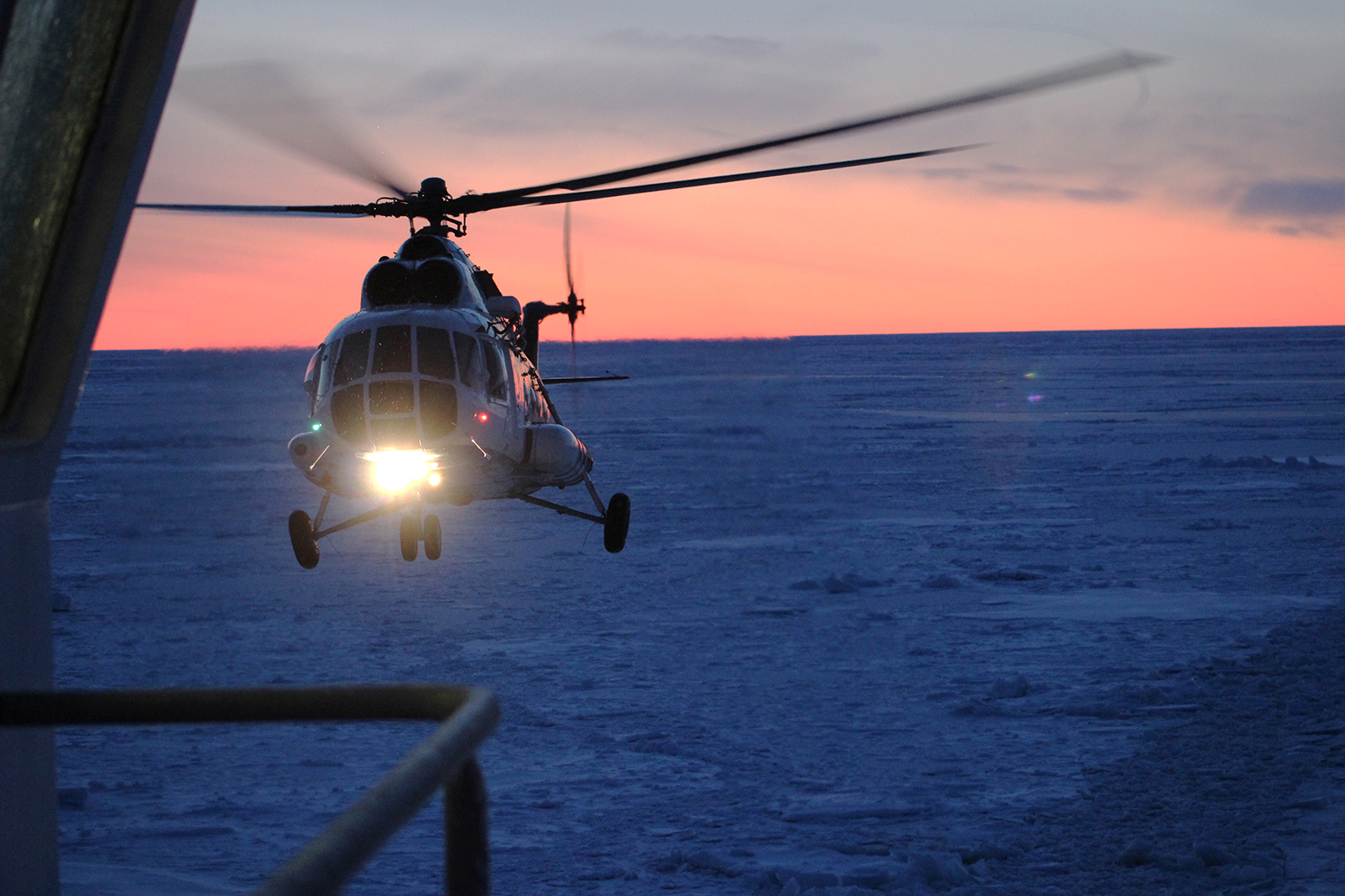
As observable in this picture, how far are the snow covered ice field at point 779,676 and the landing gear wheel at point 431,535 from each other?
2.63 feet

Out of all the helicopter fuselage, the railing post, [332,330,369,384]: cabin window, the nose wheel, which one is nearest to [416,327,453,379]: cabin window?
the helicopter fuselage

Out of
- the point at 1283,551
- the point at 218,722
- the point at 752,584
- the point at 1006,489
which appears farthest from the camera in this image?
the point at 1006,489

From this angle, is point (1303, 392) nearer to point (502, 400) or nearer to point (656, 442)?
point (656, 442)

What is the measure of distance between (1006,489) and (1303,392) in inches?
1538

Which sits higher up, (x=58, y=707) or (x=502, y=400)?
(x=502, y=400)

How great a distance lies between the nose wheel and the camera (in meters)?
12.1

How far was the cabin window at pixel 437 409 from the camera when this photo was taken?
34.6 feet

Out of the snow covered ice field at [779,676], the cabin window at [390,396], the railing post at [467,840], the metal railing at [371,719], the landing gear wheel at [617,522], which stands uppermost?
the cabin window at [390,396]

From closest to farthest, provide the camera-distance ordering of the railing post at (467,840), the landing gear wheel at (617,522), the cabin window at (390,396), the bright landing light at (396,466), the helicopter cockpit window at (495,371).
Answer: the railing post at (467,840) → the cabin window at (390,396) → the bright landing light at (396,466) → the helicopter cockpit window at (495,371) → the landing gear wheel at (617,522)

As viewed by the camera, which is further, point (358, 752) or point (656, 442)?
point (656, 442)

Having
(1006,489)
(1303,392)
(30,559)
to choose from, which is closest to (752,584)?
(1006,489)

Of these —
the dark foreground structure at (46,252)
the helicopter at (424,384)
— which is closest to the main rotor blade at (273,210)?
the helicopter at (424,384)

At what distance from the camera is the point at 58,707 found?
174 cm

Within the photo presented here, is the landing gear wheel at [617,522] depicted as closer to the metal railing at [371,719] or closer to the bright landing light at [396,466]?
the bright landing light at [396,466]
